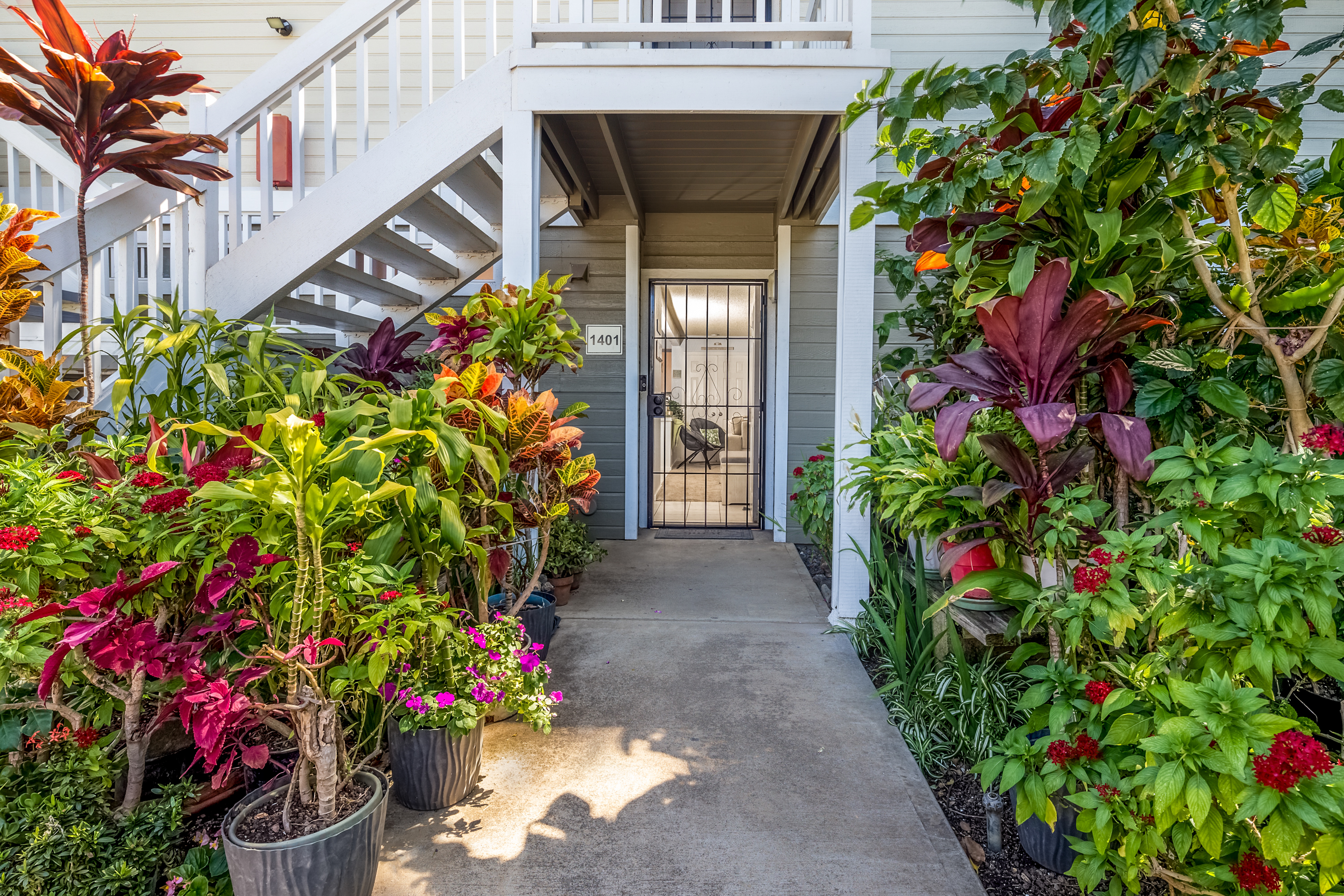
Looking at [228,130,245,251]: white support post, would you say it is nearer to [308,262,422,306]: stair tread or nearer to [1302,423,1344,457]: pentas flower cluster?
[308,262,422,306]: stair tread

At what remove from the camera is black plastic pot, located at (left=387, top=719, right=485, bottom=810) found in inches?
67.5

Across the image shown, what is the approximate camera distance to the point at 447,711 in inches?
66.3

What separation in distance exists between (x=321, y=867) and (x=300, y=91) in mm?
2821

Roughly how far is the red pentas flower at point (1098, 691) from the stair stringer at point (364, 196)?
2766 mm

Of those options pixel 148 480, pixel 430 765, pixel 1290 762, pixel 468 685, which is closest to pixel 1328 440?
pixel 1290 762

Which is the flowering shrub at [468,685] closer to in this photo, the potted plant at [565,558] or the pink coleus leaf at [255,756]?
the pink coleus leaf at [255,756]

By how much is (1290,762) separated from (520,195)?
9.18 feet

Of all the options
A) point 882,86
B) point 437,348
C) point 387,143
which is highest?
point 387,143

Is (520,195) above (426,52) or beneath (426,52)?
beneath

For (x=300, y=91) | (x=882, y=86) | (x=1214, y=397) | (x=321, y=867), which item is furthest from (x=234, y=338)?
(x=1214, y=397)

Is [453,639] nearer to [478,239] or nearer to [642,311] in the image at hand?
[478,239]

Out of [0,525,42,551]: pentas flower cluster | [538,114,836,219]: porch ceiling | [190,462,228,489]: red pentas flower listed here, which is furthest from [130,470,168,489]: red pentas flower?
[538,114,836,219]: porch ceiling

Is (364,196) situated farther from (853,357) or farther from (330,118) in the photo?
(853,357)

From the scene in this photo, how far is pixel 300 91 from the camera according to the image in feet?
9.02
